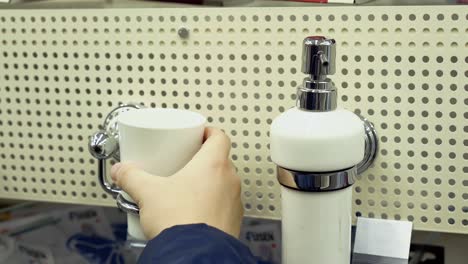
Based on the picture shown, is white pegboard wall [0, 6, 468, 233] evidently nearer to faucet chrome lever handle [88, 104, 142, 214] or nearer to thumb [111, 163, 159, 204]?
faucet chrome lever handle [88, 104, 142, 214]

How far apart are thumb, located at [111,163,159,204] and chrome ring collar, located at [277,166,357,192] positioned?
0.15m

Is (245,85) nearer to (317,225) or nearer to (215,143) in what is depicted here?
(215,143)

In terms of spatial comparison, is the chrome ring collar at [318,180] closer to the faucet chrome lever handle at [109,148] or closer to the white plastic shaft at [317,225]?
the white plastic shaft at [317,225]

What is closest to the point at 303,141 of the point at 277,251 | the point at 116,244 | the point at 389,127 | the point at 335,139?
the point at 335,139

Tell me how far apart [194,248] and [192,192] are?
9cm

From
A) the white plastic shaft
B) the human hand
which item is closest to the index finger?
the human hand

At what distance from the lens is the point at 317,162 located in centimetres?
50

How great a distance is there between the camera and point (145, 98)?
2.38ft

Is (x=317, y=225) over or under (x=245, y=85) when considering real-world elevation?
under

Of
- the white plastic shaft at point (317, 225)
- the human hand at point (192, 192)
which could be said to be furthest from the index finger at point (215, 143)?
the white plastic shaft at point (317, 225)

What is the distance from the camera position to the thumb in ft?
1.91

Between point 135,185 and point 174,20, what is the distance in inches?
8.8

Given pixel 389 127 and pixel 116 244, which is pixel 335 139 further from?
pixel 116 244

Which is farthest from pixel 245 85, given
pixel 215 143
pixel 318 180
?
pixel 318 180
